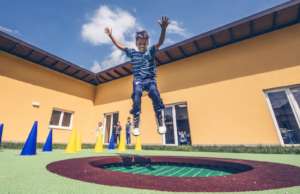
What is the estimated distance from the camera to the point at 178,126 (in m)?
8.42

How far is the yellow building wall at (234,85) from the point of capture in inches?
246

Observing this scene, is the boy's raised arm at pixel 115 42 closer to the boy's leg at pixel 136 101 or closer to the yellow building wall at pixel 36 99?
the boy's leg at pixel 136 101

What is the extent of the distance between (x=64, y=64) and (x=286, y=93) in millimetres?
10822

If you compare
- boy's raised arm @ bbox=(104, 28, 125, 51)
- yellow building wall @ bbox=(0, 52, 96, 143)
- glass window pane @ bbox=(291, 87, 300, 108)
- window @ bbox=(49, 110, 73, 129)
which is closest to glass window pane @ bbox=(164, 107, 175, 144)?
glass window pane @ bbox=(291, 87, 300, 108)

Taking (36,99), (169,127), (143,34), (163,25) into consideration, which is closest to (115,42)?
(143,34)

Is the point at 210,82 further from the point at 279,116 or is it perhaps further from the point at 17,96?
the point at 17,96

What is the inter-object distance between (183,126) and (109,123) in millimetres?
5499

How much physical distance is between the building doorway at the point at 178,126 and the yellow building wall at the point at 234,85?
1.32 feet

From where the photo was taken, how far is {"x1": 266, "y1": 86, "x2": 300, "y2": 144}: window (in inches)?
228

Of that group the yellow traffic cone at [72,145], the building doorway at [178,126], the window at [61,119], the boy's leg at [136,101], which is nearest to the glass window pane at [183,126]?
the building doorway at [178,126]

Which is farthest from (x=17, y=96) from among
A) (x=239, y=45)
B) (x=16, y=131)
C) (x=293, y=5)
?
(x=293, y=5)

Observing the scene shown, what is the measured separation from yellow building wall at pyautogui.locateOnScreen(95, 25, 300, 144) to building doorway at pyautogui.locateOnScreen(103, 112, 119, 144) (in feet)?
8.90

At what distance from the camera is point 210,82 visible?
25.5ft

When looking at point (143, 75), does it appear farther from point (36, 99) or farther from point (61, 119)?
point (61, 119)
